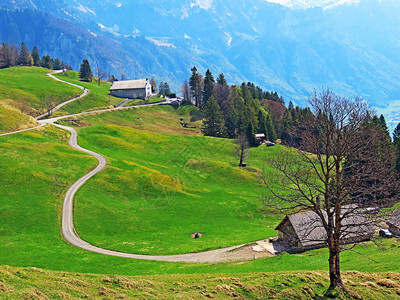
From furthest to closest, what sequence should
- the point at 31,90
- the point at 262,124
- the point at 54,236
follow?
the point at 31,90 < the point at 262,124 < the point at 54,236

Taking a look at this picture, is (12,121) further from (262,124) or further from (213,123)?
(262,124)

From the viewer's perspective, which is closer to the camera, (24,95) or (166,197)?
(166,197)

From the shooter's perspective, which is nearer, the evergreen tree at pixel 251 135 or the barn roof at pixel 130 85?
the evergreen tree at pixel 251 135

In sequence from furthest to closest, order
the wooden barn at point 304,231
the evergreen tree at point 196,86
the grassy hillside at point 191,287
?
the evergreen tree at point 196,86
the wooden barn at point 304,231
the grassy hillside at point 191,287

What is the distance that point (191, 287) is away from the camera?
2603 centimetres

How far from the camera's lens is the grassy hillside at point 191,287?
22703mm

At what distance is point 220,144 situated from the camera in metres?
119

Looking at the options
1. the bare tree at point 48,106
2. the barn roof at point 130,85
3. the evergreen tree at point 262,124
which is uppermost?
the barn roof at point 130,85

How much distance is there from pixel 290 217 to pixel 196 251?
1433 centimetres

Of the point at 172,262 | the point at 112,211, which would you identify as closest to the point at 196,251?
the point at 172,262

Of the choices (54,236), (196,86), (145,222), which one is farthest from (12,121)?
(196,86)

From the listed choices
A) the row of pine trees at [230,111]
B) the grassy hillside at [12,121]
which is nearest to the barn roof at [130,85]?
the row of pine trees at [230,111]

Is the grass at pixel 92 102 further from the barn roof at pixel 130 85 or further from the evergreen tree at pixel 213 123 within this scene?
the evergreen tree at pixel 213 123

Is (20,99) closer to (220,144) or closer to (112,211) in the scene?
(220,144)
